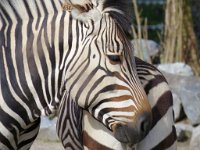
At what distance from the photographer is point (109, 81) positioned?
14.2 feet

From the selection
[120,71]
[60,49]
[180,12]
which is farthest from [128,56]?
[180,12]

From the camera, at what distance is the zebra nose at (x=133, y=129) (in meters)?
4.25

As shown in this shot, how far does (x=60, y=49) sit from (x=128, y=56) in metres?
0.42

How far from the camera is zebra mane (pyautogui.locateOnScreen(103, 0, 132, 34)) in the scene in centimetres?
446

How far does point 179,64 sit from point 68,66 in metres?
6.79

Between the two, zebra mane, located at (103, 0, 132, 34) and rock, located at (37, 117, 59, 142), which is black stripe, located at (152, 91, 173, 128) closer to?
zebra mane, located at (103, 0, 132, 34)

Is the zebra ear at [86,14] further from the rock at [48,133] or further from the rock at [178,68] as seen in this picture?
the rock at [178,68]

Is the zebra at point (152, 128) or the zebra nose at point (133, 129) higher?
the zebra nose at point (133, 129)

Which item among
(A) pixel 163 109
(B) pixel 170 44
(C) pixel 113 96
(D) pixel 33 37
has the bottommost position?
(B) pixel 170 44

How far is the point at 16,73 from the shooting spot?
4.50 metres

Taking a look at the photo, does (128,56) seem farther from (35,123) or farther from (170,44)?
(170,44)

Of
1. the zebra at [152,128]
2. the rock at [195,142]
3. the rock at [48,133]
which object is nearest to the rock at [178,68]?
the rock at [195,142]

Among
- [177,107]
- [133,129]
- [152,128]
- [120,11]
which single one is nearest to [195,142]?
[177,107]

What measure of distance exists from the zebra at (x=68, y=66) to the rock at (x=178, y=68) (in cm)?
646
